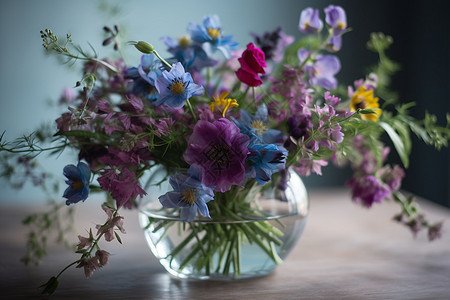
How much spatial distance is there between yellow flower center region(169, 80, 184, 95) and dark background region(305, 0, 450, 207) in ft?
4.83

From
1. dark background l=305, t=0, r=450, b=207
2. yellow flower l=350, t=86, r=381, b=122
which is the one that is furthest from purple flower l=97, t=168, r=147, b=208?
dark background l=305, t=0, r=450, b=207

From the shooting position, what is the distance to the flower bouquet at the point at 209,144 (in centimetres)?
63

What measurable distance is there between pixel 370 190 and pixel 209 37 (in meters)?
0.36

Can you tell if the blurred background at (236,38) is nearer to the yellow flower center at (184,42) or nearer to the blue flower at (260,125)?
the yellow flower center at (184,42)

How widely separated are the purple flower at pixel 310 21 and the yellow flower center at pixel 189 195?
34cm

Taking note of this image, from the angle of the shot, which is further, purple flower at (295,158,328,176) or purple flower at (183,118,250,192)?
purple flower at (295,158,328,176)

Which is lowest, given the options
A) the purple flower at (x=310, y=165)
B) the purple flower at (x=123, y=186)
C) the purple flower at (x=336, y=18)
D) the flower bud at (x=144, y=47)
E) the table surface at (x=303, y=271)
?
the table surface at (x=303, y=271)

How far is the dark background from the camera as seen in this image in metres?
1.96

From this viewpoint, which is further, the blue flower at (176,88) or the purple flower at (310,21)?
the purple flower at (310,21)

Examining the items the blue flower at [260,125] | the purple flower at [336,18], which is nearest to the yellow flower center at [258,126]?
the blue flower at [260,125]

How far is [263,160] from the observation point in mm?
624

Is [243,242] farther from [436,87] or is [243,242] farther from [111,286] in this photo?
[436,87]

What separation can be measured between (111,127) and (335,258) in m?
0.47

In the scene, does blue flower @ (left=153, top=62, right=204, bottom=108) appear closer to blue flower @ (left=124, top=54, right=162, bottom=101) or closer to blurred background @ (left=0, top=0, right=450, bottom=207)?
blue flower @ (left=124, top=54, right=162, bottom=101)
